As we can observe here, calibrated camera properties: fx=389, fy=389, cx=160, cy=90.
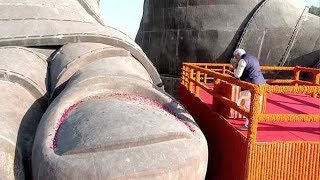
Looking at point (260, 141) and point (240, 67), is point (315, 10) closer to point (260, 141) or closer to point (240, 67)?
point (240, 67)

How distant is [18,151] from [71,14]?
398cm

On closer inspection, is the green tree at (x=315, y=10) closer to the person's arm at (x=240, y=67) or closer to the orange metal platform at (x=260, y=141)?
the person's arm at (x=240, y=67)

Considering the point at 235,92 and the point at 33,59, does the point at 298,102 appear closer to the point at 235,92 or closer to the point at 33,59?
the point at 235,92

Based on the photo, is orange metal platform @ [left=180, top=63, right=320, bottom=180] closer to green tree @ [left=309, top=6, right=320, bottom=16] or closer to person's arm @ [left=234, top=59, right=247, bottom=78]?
person's arm @ [left=234, top=59, right=247, bottom=78]

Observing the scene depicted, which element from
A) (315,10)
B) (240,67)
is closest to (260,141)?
(240,67)

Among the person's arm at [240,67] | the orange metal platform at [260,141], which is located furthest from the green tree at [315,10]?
the orange metal platform at [260,141]

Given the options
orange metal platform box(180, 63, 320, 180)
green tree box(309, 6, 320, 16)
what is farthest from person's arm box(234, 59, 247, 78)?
green tree box(309, 6, 320, 16)

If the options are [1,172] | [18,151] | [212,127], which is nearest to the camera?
[1,172]

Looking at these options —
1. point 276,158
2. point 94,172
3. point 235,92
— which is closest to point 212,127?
point 235,92

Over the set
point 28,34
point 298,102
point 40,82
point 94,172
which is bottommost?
point 298,102

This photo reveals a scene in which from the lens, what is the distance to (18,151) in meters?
4.18

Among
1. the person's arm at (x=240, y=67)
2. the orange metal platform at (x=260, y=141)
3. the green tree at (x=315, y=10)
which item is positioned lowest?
the orange metal platform at (x=260, y=141)

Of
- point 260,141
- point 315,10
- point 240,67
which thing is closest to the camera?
point 260,141

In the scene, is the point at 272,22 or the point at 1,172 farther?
the point at 272,22
